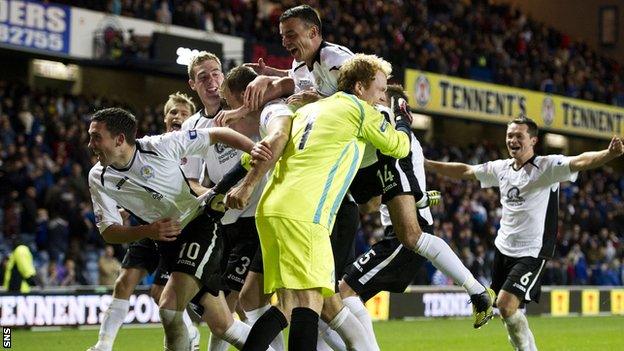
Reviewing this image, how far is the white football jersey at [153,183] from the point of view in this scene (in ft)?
23.8

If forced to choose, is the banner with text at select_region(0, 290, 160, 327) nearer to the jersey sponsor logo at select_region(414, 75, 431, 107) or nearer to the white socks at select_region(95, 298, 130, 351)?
the white socks at select_region(95, 298, 130, 351)

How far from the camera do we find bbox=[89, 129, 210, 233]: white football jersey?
7242 millimetres

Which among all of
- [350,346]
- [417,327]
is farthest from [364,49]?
[350,346]

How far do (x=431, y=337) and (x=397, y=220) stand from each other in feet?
24.7

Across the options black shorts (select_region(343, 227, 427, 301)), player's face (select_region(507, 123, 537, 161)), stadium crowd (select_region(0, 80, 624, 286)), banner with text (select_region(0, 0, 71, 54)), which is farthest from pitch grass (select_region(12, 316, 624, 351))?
banner with text (select_region(0, 0, 71, 54))

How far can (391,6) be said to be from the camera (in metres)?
32.8

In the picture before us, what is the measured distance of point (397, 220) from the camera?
25.6 ft

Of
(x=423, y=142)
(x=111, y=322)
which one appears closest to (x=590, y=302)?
(x=423, y=142)

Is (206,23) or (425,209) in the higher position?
(206,23)

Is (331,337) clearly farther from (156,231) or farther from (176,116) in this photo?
(176,116)

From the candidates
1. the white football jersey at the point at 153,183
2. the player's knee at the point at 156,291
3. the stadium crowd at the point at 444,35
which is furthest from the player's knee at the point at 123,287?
Result: the stadium crowd at the point at 444,35

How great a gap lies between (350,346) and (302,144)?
1513 millimetres

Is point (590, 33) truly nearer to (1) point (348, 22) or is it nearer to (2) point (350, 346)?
(1) point (348, 22)

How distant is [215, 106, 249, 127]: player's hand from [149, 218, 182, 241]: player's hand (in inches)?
35.8
